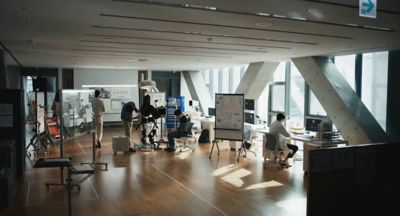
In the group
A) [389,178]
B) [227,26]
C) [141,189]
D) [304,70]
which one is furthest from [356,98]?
[389,178]

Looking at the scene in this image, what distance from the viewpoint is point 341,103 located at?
7949 mm

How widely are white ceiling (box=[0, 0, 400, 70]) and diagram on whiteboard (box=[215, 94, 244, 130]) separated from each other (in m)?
2.03

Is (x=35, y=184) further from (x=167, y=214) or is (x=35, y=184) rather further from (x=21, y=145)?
(x=167, y=214)

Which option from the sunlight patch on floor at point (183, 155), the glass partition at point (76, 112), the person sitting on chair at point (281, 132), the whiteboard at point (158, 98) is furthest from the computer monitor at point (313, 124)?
the whiteboard at point (158, 98)

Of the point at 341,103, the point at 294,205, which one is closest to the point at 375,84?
the point at 341,103

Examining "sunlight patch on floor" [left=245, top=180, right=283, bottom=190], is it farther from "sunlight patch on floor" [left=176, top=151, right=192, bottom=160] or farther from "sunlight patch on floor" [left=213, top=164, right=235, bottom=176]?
"sunlight patch on floor" [left=176, top=151, right=192, bottom=160]

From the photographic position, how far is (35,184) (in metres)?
6.55

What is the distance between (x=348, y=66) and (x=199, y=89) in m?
7.97

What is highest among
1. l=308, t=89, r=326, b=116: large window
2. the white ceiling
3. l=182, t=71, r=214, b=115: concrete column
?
the white ceiling

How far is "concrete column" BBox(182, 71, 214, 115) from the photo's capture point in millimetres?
15656

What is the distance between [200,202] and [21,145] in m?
3.93

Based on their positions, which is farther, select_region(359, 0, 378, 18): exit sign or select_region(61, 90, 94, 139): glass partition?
select_region(61, 90, 94, 139): glass partition

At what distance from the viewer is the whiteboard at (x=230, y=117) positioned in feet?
29.8

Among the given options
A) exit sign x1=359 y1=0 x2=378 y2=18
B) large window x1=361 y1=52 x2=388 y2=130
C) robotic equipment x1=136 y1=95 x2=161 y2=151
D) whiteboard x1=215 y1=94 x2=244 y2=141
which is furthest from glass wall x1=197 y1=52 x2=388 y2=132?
exit sign x1=359 y1=0 x2=378 y2=18
